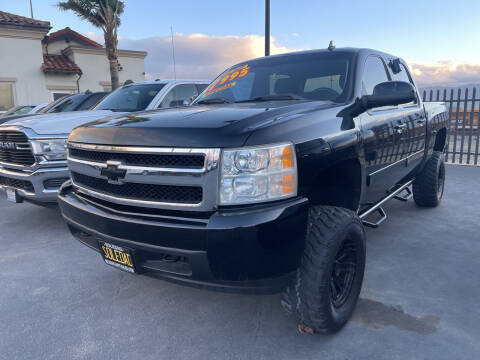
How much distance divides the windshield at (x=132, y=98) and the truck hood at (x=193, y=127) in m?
3.15

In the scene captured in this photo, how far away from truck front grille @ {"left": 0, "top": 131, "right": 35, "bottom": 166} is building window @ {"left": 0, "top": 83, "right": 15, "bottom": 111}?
1563 cm

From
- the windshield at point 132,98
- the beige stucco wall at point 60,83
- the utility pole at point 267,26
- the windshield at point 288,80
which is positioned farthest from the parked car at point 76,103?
the beige stucco wall at point 60,83

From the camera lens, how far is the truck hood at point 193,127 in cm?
194

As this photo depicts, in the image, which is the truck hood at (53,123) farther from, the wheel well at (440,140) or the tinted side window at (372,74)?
the wheel well at (440,140)

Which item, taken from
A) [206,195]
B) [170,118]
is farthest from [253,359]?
[170,118]

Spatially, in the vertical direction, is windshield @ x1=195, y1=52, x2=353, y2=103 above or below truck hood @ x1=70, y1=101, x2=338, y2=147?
above

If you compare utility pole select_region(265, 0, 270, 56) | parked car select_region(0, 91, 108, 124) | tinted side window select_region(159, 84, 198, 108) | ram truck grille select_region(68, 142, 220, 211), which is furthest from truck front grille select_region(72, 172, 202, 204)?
utility pole select_region(265, 0, 270, 56)

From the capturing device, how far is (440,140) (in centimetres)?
526

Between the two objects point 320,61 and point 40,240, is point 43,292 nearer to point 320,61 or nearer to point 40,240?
point 40,240

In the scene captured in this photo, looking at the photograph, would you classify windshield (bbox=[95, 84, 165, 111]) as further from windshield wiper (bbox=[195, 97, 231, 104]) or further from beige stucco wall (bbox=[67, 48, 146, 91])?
beige stucco wall (bbox=[67, 48, 146, 91])

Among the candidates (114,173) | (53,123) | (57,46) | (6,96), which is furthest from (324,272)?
(57,46)

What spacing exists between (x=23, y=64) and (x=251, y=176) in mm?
19905

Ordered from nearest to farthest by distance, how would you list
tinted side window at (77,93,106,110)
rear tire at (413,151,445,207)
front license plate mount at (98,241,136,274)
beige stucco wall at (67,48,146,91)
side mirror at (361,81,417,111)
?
front license plate mount at (98,241,136,274), side mirror at (361,81,417,111), rear tire at (413,151,445,207), tinted side window at (77,93,106,110), beige stucco wall at (67,48,146,91)

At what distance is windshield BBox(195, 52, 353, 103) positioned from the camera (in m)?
Answer: 3.03
